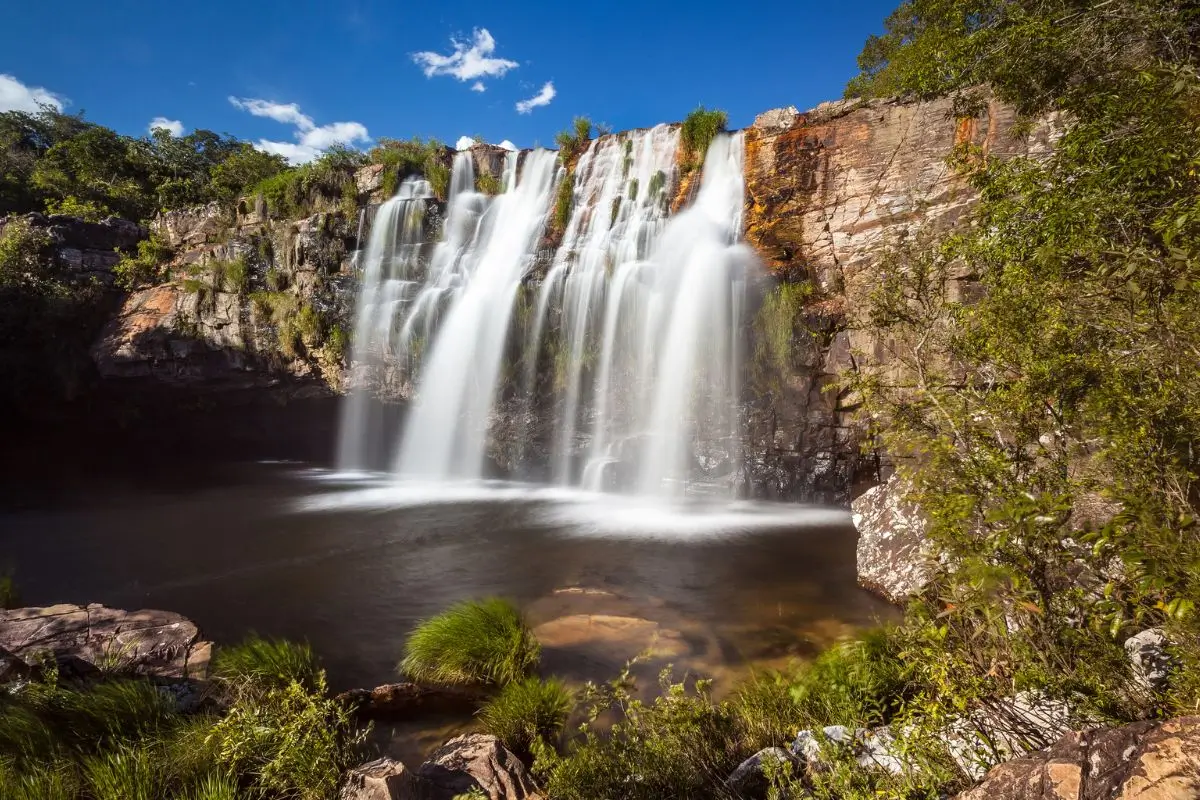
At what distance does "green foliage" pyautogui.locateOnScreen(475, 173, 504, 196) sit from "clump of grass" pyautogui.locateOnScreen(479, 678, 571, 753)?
19.7 m

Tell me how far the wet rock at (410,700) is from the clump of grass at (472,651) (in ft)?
0.34

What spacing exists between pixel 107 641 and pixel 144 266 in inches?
819

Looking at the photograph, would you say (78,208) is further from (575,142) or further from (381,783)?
(381,783)

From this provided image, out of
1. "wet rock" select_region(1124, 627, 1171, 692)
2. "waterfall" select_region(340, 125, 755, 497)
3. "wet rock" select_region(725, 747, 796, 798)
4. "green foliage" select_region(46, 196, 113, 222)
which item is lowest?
"wet rock" select_region(725, 747, 796, 798)

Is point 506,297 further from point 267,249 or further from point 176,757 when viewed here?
point 176,757

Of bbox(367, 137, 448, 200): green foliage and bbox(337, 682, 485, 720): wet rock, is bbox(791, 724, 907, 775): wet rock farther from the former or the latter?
bbox(367, 137, 448, 200): green foliage

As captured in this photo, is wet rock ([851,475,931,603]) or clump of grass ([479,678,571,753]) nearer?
clump of grass ([479,678,571,753])

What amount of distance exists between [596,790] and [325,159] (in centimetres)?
2499

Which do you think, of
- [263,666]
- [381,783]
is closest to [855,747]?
[381,783]

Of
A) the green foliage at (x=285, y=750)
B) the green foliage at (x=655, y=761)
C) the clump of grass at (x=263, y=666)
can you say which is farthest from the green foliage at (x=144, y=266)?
the green foliage at (x=655, y=761)

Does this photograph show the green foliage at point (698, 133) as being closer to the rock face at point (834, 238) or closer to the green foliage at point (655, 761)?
the rock face at point (834, 238)

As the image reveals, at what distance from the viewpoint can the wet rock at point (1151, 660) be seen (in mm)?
2830

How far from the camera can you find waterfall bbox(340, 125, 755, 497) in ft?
49.7

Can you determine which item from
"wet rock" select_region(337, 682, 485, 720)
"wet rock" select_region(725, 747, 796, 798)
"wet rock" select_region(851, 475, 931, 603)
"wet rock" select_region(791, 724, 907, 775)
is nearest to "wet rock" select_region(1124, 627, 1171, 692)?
"wet rock" select_region(791, 724, 907, 775)
